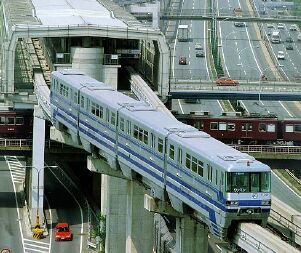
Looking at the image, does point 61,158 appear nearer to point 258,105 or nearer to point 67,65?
point 67,65

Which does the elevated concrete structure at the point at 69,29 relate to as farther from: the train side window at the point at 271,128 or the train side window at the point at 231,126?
the train side window at the point at 271,128

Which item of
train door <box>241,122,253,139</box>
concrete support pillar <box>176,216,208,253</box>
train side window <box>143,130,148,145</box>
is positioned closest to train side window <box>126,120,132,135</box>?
train side window <box>143,130,148,145</box>

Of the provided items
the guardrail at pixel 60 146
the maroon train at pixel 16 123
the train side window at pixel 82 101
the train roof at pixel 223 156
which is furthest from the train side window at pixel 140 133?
the maroon train at pixel 16 123

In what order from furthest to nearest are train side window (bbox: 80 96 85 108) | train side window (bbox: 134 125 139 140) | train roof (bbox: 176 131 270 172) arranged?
1. train side window (bbox: 80 96 85 108)
2. train side window (bbox: 134 125 139 140)
3. train roof (bbox: 176 131 270 172)

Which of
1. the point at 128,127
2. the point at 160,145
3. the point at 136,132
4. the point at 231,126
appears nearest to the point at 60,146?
the point at 231,126

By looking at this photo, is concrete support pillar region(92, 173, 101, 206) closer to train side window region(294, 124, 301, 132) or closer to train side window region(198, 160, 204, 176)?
train side window region(294, 124, 301, 132)

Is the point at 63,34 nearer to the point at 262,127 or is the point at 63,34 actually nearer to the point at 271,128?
the point at 262,127

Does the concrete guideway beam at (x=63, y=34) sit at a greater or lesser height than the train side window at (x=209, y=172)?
greater
